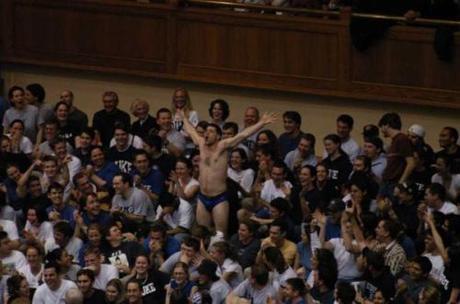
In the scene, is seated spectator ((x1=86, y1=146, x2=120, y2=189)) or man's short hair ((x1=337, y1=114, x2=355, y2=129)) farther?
seated spectator ((x1=86, y1=146, x2=120, y2=189))

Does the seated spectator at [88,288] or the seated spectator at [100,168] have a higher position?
the seated spectator at [100,168]

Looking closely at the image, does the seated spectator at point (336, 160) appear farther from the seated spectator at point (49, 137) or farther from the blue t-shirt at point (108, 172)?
the seated spectator at point (49, 137)

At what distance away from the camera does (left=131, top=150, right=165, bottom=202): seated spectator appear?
2247cm

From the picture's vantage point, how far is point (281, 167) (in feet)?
71.7

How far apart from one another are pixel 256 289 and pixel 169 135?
435cm

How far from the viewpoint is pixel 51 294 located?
2014cm

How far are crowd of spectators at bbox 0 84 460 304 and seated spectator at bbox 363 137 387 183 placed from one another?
2 centimetres

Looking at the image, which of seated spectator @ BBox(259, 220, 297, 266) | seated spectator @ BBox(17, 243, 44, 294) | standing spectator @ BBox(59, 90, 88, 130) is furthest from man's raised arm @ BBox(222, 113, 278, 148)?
standing spectator @ BBox(59, 90, 88, 130)

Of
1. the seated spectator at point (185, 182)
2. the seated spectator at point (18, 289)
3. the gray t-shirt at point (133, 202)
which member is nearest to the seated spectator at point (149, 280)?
the seated spectator at point (18, 289)

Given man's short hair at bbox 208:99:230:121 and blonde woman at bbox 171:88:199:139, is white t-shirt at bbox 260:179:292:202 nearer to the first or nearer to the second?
man's short hair at bbox 208:99:230:121

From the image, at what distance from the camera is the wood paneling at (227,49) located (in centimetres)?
2403

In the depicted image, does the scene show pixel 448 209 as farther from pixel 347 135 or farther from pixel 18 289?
pixel 18 289

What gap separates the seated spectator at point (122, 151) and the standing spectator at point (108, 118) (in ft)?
2.79

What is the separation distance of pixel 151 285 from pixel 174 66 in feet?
19.9
